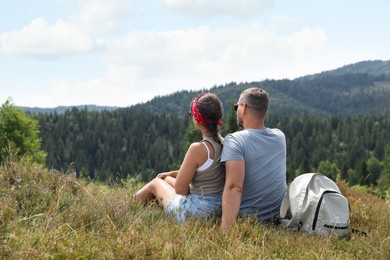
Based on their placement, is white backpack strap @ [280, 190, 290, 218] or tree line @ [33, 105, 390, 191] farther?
tree line @ [33, 105, 390, 191]

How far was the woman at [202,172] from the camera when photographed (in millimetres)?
5426

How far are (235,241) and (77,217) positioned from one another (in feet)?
5.56

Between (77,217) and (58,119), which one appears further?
(58,119)

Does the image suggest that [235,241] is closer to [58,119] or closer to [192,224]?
[192,224]

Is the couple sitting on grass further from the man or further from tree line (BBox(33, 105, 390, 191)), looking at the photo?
tree line (BBox(33, 105, 390, 191))

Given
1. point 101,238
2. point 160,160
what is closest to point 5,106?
point 101,238

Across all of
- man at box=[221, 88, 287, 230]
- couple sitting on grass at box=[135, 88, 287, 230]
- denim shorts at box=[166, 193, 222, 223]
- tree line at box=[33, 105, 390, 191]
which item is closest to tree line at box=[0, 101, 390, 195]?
tree line at box=[33, 105, 390, 191]

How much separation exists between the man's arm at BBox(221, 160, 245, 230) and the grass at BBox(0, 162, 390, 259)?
174 mm

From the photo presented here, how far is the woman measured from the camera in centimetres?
543

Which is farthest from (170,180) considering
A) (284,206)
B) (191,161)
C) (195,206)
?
(284,206)

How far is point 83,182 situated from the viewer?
6625mm

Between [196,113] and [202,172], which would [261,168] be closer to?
[202,172]

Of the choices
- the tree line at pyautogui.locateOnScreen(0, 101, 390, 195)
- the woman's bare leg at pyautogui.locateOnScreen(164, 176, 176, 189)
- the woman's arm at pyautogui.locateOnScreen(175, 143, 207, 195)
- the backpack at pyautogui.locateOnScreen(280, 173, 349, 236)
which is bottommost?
the tree line at pyautogui.locateOnScreen(0, 101, 390, 195)

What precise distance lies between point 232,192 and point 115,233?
1.64 m
